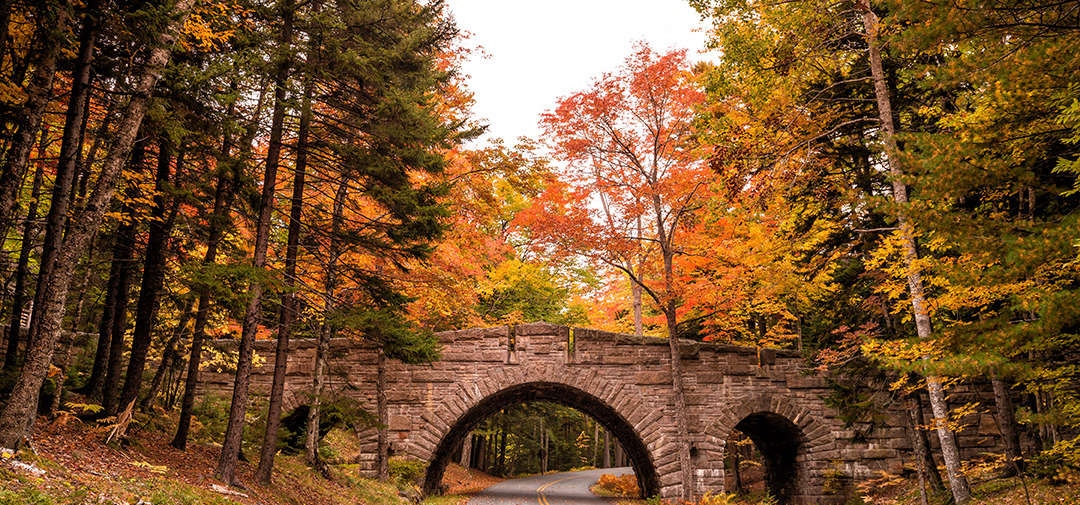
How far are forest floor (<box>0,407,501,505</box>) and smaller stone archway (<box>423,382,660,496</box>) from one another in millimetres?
4204

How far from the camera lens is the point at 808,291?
50.0 feet

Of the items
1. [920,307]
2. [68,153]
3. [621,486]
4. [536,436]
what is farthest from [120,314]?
[536,436]

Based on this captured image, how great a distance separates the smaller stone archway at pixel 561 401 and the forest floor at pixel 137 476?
13.8 ft

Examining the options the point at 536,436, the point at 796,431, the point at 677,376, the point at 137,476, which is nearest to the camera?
the point at 137,476

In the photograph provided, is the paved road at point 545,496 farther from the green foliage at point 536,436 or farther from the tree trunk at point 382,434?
the green foliage at point 536,436

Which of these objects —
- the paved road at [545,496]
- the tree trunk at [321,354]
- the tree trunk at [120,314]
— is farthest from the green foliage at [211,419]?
the paved road at [545,496]

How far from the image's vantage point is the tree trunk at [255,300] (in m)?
8.20

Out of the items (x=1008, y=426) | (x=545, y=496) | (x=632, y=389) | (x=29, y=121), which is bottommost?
(x=545, y=496)

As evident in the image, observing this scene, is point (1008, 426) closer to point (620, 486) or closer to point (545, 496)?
point (620, 486)

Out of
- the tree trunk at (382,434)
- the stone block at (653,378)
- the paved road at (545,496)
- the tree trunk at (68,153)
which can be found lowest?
the paved road at (545,496)

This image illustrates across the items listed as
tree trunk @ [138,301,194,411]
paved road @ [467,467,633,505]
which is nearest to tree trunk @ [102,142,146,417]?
tree trunk @ [138,301,194,411]

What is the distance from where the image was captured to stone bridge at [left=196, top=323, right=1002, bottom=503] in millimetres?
15094

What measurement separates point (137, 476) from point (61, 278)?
2.37 m

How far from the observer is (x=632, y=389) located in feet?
50.2
